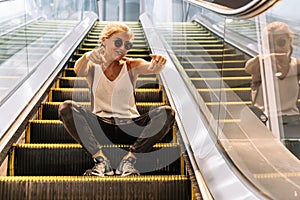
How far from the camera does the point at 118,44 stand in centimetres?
350

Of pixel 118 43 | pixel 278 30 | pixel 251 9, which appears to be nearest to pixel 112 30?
pixel 118 43

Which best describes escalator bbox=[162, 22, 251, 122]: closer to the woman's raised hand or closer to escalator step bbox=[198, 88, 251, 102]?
escalator step bbox=[198, 88, 251, 102]

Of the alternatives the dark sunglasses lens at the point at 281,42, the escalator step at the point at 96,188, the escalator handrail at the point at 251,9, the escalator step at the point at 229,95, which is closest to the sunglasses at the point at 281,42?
the dark sunglasses lens at the point at 281,42

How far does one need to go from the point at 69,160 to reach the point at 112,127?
0.33 metres

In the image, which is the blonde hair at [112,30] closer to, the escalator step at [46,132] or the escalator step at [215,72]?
Answer: the escalator step at [215,72]

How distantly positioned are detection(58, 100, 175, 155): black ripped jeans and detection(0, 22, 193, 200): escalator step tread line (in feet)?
0.30

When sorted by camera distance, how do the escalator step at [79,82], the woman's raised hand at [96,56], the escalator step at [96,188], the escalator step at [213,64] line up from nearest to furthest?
the escalator step at [213,64]
the escalator step at [96,188]
the woman's raised hand at [96,56]
the escalator step at [79,82]

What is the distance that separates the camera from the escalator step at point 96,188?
2832 mm

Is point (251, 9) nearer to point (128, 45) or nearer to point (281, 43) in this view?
point (281, 43)

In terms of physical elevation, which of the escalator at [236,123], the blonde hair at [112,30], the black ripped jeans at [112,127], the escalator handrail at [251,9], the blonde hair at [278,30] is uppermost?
the escalator handrail at [251,9]

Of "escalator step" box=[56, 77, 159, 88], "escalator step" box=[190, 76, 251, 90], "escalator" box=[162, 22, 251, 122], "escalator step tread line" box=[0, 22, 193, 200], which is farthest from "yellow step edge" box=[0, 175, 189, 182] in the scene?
"escalator step" box=[56, 77, 159, 88]

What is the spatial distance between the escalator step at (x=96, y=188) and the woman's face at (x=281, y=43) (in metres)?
0.93

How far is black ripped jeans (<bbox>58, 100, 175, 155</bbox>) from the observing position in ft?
10.5

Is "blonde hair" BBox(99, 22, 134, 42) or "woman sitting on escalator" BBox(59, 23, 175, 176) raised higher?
"blonde hair" BBox(99, 22, 134, 42)
